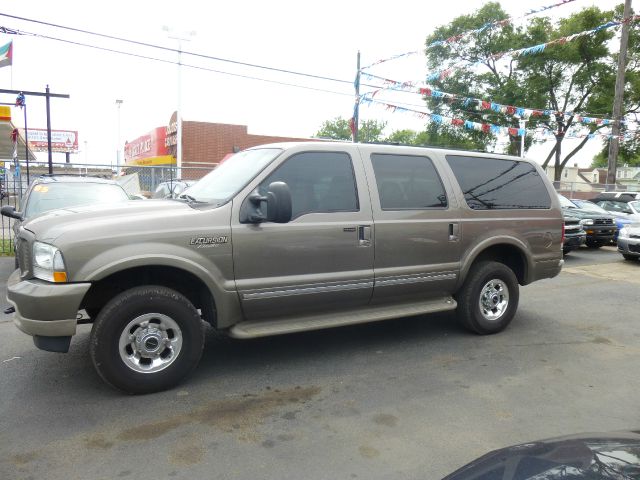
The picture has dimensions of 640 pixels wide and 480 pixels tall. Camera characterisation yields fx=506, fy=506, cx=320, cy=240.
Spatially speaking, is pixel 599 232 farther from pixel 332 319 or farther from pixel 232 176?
pixel 232 176

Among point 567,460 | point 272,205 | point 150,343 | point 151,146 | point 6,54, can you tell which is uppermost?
point 6,54

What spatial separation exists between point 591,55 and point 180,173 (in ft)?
89.7

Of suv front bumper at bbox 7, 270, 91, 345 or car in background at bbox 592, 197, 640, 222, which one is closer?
suv front bumper at bbox 7, 270, 91, 345

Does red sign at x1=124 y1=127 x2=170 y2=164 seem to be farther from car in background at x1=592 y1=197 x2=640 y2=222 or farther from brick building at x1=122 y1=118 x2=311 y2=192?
car in background at x1=592 y1=197 x2=640 y2=222

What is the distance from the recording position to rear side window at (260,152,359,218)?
431 centimetres

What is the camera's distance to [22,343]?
4.96m

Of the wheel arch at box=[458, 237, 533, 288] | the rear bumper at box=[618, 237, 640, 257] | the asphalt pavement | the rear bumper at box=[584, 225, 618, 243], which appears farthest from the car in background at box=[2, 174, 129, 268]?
the rear bumper at box=[584, 225, 618, 243]

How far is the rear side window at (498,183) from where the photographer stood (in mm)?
5355

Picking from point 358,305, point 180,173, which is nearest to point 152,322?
point 358,305

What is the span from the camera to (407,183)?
4941mm

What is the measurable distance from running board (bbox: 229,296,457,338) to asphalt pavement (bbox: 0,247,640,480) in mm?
399

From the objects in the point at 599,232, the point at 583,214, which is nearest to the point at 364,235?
the point at 583,214

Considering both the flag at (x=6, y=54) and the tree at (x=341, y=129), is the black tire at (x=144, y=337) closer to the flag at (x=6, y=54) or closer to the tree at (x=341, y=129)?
the flag at (x=6, y=54)

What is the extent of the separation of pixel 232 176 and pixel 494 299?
314cm
